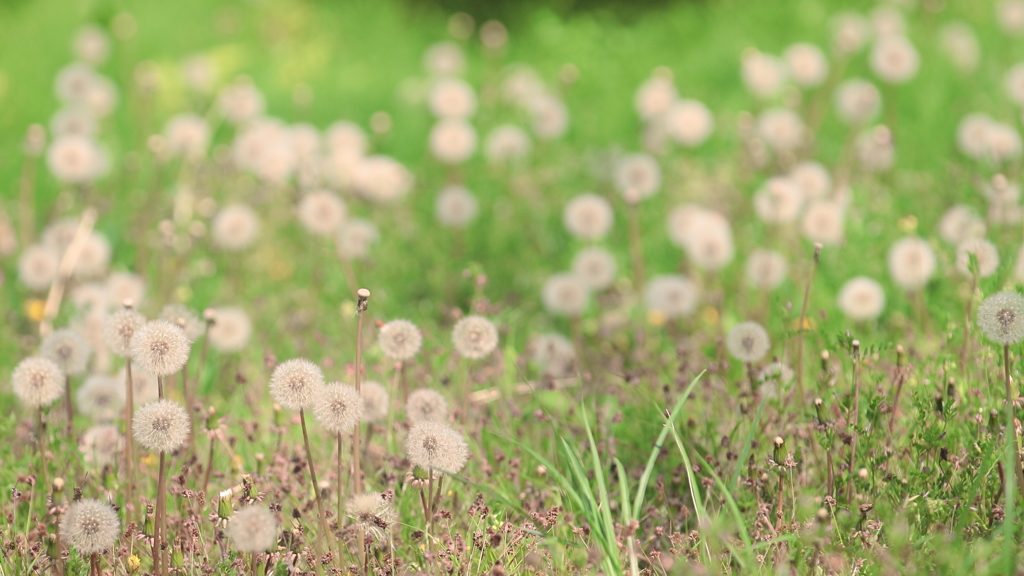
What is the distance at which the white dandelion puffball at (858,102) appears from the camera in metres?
4.61

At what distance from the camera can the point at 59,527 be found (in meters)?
1.98

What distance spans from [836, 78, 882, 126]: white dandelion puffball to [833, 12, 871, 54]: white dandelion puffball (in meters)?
0.44

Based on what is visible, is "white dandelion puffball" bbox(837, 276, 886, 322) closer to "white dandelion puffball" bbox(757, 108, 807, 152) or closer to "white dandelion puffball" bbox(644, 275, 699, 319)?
"white dandelion puffball" bbox(644, 275, 699, 319)

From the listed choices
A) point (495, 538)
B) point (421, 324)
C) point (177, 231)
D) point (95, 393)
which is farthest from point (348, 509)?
point (177, 231)

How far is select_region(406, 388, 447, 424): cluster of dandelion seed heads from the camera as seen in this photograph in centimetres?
223

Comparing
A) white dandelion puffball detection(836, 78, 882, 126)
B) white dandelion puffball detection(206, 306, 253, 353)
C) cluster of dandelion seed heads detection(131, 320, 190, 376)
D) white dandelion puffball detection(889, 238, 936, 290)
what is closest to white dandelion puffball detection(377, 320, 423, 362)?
cluster of dandelion seed heads detection(131, 320, 190, 376)

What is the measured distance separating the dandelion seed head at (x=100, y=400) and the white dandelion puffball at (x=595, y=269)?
1683 millimetres

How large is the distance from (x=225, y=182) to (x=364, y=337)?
6.26 ft

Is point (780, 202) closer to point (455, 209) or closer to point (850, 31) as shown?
point (455, 209)

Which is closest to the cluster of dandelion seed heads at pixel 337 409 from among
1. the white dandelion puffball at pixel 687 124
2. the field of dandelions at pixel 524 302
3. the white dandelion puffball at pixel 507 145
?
the field of dandelions at pixel 524 302

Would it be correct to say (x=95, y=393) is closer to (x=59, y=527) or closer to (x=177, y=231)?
(x=59, y=527)

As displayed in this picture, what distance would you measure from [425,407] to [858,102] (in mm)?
3356

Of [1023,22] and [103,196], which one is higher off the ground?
[1023,22]

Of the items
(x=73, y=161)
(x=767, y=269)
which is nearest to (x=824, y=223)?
(x=767, y=269)
